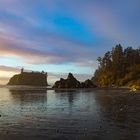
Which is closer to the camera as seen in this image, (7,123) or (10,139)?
(10,139)

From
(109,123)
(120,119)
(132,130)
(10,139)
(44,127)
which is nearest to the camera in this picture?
(10,139)

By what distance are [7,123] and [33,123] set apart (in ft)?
8.74

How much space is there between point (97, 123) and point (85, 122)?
1516 mm

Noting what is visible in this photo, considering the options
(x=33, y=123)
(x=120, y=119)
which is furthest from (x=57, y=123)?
(x=120, y=119)

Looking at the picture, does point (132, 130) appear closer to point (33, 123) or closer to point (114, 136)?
point (114, 136)

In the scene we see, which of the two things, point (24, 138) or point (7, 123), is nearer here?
point (24, 138)

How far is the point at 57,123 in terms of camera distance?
36.4 m

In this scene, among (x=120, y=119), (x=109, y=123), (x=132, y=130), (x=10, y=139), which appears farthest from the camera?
(x=120, y=119)

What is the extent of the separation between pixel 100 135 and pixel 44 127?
21.5 ft

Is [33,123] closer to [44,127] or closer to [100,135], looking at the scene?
[44,127]

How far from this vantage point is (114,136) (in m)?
28.3

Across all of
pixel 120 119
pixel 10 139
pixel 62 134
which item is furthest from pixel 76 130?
pixel 120 119

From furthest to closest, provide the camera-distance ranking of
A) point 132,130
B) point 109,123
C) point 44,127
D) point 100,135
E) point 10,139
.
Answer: point 109,123
point 44,127
point 132,130
point 100,135
point 10,139

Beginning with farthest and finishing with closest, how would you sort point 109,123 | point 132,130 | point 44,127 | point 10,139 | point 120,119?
1. point 120,119
2. point 109,123
3. point 44,127
4. point 132,130
5. point 10,139
